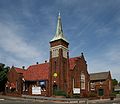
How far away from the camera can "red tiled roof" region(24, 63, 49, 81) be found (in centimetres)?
5934

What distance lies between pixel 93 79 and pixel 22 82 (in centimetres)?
2983

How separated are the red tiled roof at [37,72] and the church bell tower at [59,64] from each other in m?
3.65

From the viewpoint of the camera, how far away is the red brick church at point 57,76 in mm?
54000

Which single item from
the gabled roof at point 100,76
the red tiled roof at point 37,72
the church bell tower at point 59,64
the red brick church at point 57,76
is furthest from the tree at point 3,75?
the gabled roof at point 100,76

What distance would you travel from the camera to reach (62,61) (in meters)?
54.7

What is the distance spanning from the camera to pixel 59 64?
54.2 metres

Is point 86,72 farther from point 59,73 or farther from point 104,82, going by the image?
point 104,82

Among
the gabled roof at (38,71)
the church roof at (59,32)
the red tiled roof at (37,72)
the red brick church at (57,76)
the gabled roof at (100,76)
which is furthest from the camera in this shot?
the gabled roof at (100,76)

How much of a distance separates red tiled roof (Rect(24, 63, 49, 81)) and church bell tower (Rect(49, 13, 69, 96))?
12.0 ft

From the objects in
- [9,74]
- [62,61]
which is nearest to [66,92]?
[62,61]

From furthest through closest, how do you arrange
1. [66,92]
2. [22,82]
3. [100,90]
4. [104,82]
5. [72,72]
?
[104,82], [100,90], [22,82], [72,72], [66,92]

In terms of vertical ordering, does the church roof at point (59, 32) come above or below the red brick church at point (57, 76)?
above

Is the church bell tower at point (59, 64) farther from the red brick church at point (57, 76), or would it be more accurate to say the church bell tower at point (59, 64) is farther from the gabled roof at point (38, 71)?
the gabled roof at point (38, 71)

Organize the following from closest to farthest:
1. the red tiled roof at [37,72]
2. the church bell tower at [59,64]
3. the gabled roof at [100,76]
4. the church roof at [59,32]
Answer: the church bell tower at [59,64] < the church roof at [59,32] < the red tiled roof at [37,72] < the gabled roof at [100,76]
